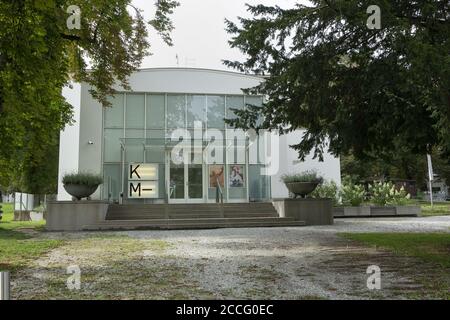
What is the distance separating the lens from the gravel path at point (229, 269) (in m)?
6.11

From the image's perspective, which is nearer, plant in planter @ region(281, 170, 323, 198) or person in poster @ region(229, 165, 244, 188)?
plant in planter @ region(281, 170, 323, 198)

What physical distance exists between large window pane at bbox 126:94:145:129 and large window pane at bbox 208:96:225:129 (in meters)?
3.65

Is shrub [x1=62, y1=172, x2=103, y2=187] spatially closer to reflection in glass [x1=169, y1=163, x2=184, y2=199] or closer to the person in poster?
reflection in glass [x1=169, y1=163, x2=184, y2=199]

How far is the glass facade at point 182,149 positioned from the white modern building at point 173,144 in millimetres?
52

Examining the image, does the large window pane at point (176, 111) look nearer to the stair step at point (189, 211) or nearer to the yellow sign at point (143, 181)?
the yellow sign at point (143, 181)

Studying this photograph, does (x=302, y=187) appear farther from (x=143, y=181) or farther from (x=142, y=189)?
(x=143, y=181)

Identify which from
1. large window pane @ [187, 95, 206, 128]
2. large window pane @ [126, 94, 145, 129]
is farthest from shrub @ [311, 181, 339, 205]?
large window pane @ [126, 94, 145, 129]

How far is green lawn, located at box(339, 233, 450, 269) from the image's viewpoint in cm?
906

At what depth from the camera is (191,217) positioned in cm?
1858

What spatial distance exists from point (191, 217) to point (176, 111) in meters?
8.57

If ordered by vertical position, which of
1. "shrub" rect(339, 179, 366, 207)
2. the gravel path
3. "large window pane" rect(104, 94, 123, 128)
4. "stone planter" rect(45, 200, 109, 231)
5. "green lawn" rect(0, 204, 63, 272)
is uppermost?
"large window pane" rect(104, 94, 123, 128)

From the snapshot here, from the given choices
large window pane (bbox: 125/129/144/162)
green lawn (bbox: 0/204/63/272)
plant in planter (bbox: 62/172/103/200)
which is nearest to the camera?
green lawn (bbox: 0/204/63/272)

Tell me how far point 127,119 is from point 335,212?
1180 cm

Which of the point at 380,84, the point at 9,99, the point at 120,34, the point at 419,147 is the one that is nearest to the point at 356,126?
the point at 419,147
